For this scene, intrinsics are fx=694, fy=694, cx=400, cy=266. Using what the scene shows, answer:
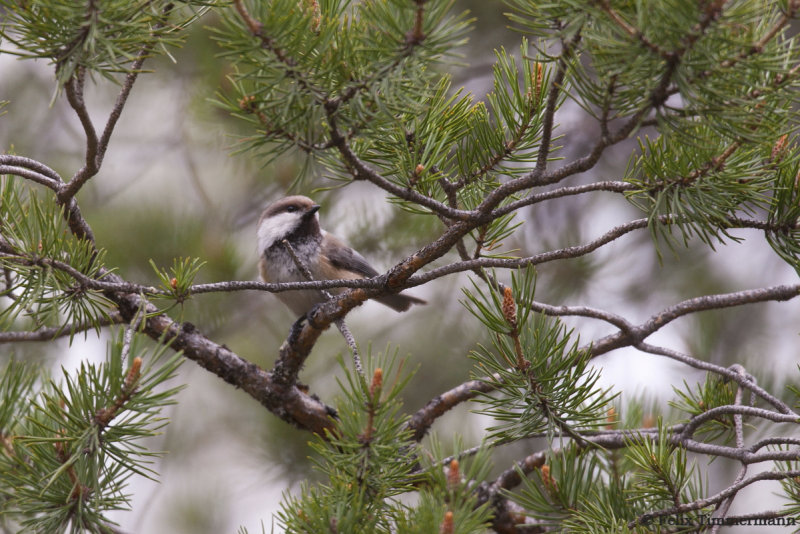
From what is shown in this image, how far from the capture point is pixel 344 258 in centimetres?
403

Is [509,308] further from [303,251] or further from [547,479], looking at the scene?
[303,251]

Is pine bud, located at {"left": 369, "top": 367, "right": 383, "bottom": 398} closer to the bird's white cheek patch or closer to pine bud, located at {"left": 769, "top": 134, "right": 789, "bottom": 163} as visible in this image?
pine bud, located at {"left": 769, "top": 134, "right": 789, "bottom": 163}

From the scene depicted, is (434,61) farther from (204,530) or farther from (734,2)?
(204,530)

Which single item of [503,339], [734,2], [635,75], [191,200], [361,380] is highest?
[191,200]

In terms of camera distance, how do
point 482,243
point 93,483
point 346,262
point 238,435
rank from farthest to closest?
point 238,435 → point 346,262 → point 482,243 → point 93,483

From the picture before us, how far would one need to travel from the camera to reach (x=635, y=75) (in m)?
1.33

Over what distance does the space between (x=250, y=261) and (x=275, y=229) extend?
27 centimetres

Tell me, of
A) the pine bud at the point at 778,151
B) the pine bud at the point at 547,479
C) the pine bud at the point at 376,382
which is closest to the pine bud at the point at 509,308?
the pine bud at the point at 376,382

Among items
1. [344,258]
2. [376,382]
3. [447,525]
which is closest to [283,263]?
[344,258]

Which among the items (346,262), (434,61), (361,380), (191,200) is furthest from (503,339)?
(191,200)

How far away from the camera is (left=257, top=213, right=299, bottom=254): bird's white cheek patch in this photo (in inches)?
153

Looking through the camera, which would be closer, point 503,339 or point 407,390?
point 503,339

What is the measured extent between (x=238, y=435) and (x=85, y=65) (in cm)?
346

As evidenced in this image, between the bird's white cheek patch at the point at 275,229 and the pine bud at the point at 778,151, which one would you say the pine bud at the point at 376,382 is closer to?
the pine bud at the point at 778,151
